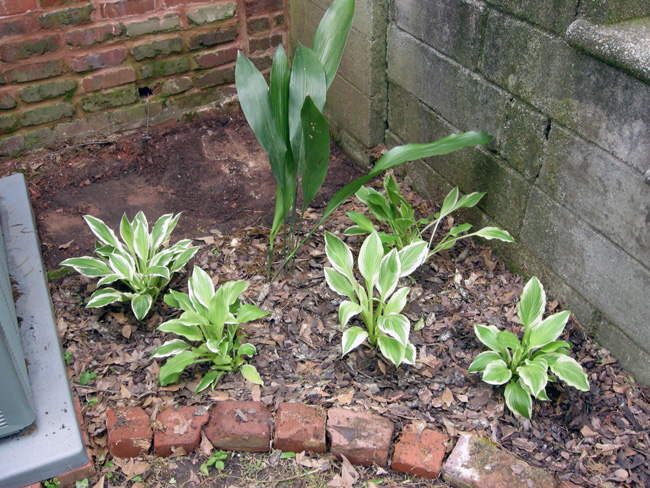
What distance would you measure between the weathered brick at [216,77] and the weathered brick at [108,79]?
39 cm

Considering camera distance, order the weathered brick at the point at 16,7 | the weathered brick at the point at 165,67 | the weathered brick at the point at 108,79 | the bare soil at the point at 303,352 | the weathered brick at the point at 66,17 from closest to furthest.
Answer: the bare soil at the point at 303,352 → the weathered brick at the point at 16,7 → the weathered brick at the point at 66,17 → the weathered brick at the point at 108,79 → the weathered brick at the point at 165,67

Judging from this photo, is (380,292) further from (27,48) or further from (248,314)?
(27,48)

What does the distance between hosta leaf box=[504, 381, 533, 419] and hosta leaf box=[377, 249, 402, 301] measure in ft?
1.65

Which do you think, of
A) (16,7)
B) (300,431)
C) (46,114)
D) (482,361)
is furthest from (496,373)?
(16,7)

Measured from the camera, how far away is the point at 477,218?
245 centimetres

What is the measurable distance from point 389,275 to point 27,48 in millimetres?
2116

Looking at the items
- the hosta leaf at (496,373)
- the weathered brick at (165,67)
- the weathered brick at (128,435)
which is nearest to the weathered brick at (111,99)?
the weathered brick at (165,67)

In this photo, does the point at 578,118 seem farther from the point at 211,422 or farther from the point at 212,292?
the point at 211,422

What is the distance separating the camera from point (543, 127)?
6.46 feet

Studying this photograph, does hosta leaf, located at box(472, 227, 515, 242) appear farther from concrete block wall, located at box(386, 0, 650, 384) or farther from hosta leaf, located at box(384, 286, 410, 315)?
hosta leaf, located at box(384, 286, 410, 315)

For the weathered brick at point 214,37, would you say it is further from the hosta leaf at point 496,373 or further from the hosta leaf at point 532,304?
the hosta leaf at point 496,373

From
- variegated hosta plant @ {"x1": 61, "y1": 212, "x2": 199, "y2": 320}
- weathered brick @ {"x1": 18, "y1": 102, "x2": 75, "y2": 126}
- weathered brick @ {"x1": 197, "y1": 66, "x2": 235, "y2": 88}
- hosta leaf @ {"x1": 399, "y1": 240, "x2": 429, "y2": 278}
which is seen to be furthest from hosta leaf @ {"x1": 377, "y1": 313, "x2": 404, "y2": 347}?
weathered brick @ {"x1": 18, "y1": 102, "x2": 75, "y2": 126}

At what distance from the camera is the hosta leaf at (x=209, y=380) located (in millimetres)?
1899

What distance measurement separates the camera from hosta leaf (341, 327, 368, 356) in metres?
1.86
